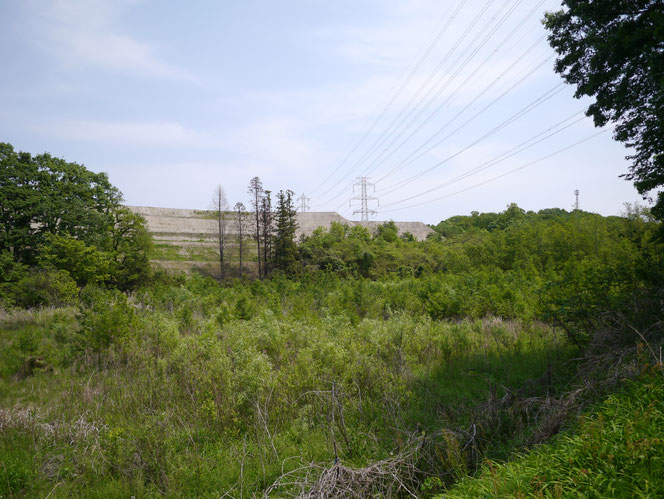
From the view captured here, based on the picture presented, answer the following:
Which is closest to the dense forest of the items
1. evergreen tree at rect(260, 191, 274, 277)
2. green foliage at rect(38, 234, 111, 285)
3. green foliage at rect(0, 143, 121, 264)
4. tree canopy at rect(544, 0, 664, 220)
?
A: tree canopy at rect(544, 0, 664, 220)

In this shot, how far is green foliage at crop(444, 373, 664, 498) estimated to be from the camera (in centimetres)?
227

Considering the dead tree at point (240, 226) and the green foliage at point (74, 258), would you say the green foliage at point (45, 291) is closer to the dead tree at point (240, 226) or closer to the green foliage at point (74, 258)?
the green foliage at point (74, 258)

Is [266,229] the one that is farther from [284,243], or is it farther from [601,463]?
[601,463]

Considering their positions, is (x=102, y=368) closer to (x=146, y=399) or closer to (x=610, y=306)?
(x=146, y=399)

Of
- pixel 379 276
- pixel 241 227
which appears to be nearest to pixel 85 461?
pixel 379 276

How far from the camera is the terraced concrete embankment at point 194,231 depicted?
3684cm

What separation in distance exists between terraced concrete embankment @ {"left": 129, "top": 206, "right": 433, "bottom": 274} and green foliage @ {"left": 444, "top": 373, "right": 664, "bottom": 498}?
3506 cm

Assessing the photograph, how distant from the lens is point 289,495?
344 centimetres

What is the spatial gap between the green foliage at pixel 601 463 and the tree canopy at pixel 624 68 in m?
4.80

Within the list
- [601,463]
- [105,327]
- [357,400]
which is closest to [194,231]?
[105,327]

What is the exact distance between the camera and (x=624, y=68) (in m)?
6.48

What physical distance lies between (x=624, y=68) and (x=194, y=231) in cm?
4289

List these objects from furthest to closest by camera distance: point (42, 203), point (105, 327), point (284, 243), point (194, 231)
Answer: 1. point (194, 231)
2. point (284, 243)
3. point (42, 203)
4. point (105, 327)

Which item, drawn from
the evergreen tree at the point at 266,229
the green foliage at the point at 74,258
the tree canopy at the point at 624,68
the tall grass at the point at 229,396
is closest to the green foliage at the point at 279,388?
the tall grass at the point at 229,396
